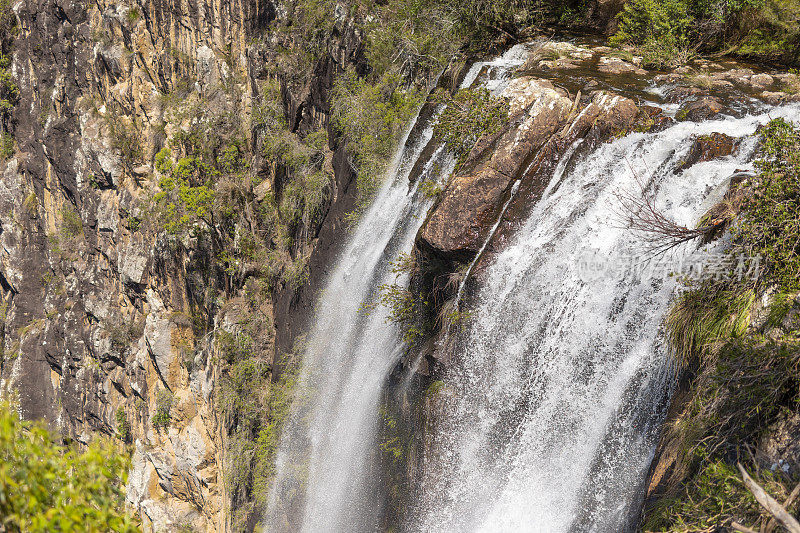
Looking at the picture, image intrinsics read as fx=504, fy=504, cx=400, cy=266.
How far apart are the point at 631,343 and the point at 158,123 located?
15870mm

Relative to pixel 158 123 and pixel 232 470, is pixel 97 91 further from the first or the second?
pixel 232 470

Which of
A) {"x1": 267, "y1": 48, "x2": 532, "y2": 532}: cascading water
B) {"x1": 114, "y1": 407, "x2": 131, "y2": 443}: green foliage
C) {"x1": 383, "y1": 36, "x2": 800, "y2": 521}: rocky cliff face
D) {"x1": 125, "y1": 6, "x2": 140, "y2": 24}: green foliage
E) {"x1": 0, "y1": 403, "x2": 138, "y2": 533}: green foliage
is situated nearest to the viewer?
{"x1": 0, "y1": 403, "x2": 138, "y2": 533}: green foliage

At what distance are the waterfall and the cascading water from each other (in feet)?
6.66

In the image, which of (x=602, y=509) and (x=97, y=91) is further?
(x=97, y=91)

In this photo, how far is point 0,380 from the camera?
848 inches

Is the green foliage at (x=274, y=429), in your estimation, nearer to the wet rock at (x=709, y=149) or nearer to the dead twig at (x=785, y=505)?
the wet rock at (x=709, y=149)

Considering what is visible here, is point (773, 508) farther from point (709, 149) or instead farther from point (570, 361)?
point (709, 149)

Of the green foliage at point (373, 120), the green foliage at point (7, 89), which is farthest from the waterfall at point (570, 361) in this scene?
the green foliage at point (7, 89)

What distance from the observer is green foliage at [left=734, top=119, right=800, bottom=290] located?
508cm

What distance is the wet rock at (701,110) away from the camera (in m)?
7.29

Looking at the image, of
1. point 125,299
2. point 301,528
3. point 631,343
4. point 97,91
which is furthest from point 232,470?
point 97,91

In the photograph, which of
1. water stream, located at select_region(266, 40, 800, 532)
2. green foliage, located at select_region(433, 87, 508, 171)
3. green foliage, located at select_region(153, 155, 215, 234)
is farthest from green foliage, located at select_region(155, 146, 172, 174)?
water stream, located at select_region(266, 40, 800, 532)

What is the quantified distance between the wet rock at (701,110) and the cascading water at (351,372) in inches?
129

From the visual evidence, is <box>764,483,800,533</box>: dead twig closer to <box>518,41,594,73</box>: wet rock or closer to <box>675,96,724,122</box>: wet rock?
<box>675,96,724,122</box>: wet rock
